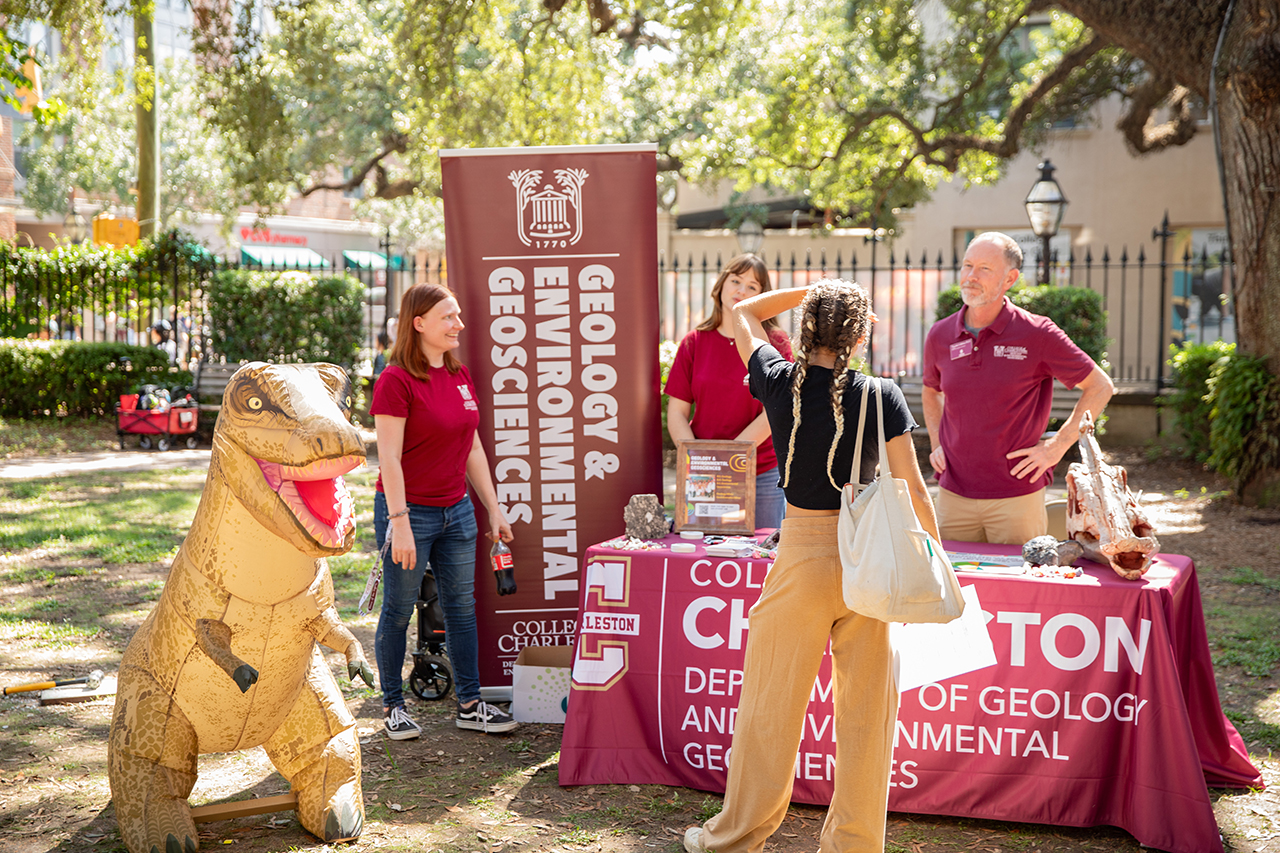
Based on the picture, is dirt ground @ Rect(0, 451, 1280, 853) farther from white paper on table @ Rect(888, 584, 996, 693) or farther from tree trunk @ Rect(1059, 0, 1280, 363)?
tree trunk @ Rect(1059, 0, 1280, 363)

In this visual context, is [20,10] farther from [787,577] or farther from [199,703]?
[787,577]

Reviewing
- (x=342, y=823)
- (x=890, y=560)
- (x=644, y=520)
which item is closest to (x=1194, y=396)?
(x=644, y=520)

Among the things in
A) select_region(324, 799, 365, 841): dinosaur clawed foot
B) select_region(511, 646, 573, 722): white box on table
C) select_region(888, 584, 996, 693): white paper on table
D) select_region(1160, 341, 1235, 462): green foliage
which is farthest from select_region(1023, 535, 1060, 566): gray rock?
select_region(1160, 341, 1235, 462): green foliage

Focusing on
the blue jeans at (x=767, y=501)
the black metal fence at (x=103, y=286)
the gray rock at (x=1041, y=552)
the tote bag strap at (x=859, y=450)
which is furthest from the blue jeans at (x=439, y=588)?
the black metal fence at (x=103, y=286)

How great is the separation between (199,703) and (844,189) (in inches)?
623

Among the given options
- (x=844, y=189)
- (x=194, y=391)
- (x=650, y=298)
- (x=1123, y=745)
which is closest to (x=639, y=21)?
(x=844, y=189)

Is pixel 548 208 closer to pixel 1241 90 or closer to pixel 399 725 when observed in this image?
pixel 399 725

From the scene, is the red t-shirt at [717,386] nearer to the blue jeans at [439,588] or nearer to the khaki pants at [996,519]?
the khaki pants at [996,519]

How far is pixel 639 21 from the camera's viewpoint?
55.4 ft

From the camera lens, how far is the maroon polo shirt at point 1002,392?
4.22m

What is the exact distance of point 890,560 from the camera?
2.79 metres

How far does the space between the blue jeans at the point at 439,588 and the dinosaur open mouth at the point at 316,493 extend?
3.49 ft

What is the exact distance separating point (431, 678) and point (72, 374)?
11.0 meters

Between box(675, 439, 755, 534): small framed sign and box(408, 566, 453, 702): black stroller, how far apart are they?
1394 millimetres
